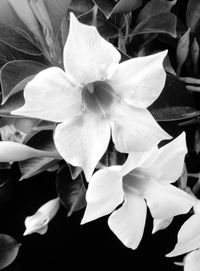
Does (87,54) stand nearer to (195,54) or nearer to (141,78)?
(141,78)

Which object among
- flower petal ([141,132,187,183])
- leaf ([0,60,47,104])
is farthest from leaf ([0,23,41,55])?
flower petal ([141,132,187,183])

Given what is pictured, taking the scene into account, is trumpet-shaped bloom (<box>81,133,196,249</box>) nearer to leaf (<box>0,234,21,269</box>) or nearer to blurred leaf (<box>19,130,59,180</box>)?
blurred leaf (<box>19,130,59,180</box>)

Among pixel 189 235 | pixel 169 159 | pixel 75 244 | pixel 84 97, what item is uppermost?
pixel 84 97

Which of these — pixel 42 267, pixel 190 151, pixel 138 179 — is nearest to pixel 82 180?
pixel 138 179

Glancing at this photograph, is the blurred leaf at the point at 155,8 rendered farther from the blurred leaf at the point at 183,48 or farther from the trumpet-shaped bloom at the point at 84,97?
the trumpet-shaped bloom at the point at 84,97

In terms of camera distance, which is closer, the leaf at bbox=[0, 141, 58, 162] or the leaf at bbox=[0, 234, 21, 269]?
the leaf at bbox=[0, 141, 58, 162]

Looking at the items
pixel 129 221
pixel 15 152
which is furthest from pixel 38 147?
pixel 129 221

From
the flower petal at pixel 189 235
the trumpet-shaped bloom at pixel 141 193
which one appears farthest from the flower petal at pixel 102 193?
the flower petal at pixel 189 235

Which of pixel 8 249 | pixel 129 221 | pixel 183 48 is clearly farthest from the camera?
A: pixel 8 249
